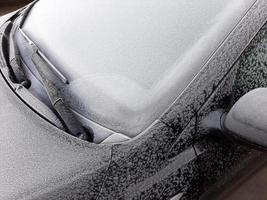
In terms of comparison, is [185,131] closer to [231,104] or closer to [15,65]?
[231,104]

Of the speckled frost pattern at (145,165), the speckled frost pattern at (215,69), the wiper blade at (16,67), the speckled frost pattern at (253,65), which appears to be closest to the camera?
the speckled frost pattern at (145,165)

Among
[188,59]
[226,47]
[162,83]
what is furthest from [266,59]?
[162,83]

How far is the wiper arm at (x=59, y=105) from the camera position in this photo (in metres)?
1.59

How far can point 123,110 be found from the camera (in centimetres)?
160

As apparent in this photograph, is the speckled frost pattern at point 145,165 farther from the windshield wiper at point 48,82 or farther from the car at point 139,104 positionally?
the windshield wiper at point 48,82

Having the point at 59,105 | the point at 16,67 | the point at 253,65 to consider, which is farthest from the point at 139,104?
the point at 16,67

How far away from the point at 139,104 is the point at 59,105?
0.29 m

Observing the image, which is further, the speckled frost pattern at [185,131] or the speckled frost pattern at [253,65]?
the speckled frost pattern at [253,65]

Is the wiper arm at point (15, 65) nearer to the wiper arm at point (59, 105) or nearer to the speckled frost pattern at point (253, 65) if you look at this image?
the wiper arm at point (59, 105)

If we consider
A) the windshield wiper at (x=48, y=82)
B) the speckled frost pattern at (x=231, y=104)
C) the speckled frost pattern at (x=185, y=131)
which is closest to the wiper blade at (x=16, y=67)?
the windshield wiper at (x=48, y=82)

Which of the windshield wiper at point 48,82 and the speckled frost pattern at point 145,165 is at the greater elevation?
the windshield wiper at point 48,82

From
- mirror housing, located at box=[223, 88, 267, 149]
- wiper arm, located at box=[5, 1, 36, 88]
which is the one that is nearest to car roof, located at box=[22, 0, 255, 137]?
wiper arm, located at box=[5, 1, 36, 88]

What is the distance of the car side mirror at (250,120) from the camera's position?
58.3 inches

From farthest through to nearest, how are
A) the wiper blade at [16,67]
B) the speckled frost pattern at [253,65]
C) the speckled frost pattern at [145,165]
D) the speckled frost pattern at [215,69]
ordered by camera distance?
1. the wiper blade at [16,67]
2. the speckled frost pattern at [253,65]
3. the speckled frost pattern at [215,69]
4. the speckled frost pattern at [145,165]
